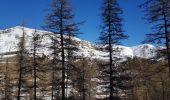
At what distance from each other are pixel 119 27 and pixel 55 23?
20.5 ft

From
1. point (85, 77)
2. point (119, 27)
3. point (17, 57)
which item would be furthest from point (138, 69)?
point (119, 27)

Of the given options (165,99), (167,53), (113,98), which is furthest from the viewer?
(165,99)

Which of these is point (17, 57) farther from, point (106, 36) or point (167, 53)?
point (167, 53)

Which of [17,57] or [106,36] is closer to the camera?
[106,36]

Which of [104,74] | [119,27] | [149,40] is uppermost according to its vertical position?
[119,27]

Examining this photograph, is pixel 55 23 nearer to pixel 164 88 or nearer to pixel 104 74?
pixel 104 74

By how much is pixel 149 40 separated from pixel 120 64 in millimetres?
6782

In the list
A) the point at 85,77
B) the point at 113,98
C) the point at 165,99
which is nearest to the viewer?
the point at 113,98

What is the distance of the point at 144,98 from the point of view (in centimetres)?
7206

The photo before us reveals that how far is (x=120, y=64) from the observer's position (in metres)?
30.7

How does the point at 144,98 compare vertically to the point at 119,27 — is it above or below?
below


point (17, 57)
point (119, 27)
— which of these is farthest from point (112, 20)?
point (17, 57)

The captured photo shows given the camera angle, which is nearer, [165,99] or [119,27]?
[119,27]

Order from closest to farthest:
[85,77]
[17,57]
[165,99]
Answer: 1. [17,57]
2. [85,77]
3. [165,99]
